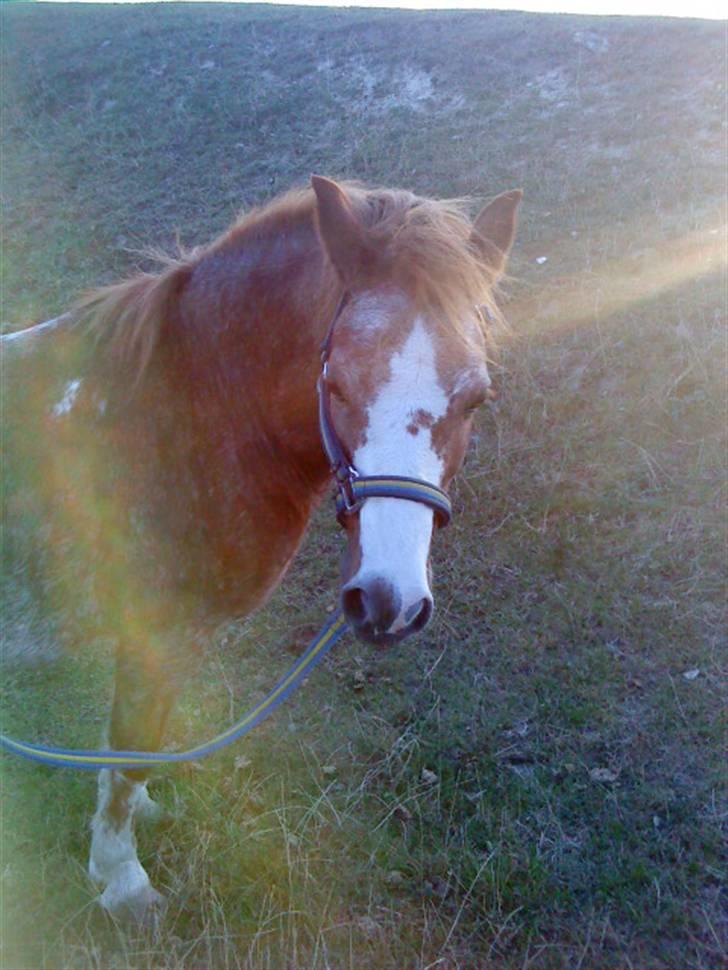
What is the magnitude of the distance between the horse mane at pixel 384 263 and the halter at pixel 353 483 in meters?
0.24

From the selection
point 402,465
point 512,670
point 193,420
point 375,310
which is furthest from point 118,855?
point 375,310

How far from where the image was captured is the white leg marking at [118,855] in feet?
10.1

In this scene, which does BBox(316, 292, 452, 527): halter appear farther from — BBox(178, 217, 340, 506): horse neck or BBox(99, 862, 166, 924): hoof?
BBox(99, 862, 166, 924): hoof

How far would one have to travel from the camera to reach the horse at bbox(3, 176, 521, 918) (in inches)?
92.9

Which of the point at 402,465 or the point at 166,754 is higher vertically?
the point at 402,465

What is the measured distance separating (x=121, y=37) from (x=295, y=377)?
15819mm

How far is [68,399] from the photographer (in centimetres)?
300

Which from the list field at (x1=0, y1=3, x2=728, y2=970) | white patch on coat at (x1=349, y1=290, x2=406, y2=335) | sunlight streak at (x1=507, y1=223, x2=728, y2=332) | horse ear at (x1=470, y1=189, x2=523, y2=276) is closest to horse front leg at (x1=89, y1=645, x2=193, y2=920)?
field at (x1=0, y1=3, x2=728, y2=970)

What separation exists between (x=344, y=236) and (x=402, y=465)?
0.78m

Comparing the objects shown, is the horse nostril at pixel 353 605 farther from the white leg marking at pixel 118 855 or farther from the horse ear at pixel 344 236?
the white leg marking at pixel 118 855

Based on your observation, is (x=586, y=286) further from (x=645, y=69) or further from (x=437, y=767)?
(x=645, y=69)

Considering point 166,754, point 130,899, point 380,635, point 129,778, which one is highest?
point 380,635

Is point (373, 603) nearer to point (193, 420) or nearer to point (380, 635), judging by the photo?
point (380, 635)

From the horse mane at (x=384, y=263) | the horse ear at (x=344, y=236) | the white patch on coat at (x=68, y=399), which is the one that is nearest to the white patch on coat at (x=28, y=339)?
the horse mane at (x=384, y=263)
